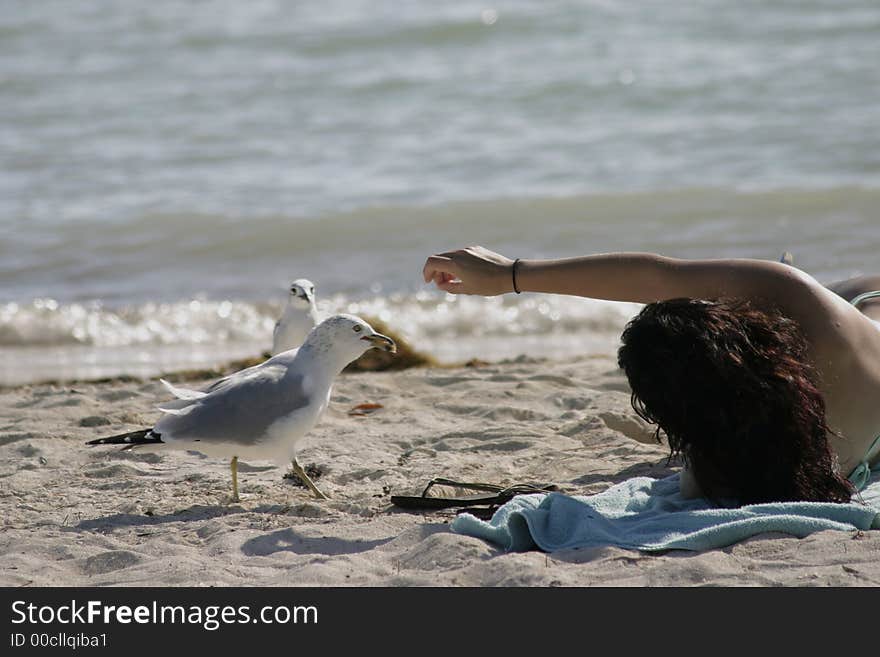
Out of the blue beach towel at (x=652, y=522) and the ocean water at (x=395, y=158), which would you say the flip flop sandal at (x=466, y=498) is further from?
the ocean water at (x=395, y=158)

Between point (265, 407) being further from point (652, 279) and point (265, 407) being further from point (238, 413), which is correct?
point (652, 279)

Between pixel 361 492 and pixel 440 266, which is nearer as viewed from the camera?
pixel 440 266

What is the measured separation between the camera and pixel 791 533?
10.4 feet

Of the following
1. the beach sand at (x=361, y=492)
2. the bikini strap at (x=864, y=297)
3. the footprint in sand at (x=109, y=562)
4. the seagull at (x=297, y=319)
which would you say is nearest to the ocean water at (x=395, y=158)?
the seagull at (x=297, y=319)

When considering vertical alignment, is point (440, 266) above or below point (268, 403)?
above

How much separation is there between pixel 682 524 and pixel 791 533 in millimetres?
299

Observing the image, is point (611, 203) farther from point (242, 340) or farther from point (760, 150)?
point (242, 340)

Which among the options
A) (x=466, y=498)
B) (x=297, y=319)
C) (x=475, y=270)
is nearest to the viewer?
(x=475, y=270)

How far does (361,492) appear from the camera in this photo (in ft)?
13.5

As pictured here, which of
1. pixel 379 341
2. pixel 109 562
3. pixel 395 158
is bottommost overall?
pixel 109 562

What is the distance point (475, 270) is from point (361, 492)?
1.03 metres

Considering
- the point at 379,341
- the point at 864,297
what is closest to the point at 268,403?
the point at 379,341

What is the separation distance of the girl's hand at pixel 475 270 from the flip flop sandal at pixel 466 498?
2.26ft

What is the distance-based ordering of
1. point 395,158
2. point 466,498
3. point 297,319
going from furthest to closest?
point 395,158 → point 297,319 → point 466,498
